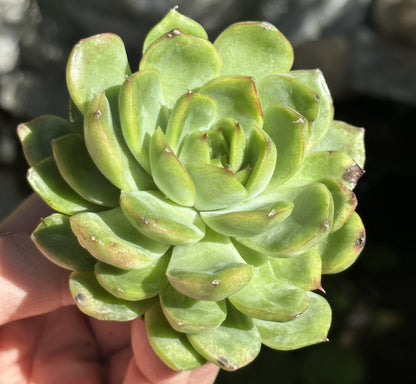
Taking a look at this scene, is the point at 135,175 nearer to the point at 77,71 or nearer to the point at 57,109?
the point at 77,71

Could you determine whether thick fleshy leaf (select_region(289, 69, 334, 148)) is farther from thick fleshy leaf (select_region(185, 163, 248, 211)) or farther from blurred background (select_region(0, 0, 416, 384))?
blurred background (select_region(0, 0, 416, 384))

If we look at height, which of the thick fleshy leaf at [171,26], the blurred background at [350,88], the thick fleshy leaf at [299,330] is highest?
the thick fleshy leaf at [171,26]

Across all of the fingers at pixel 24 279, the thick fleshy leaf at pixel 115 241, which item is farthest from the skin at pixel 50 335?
the thick fleshy leaf at pixel 115 241

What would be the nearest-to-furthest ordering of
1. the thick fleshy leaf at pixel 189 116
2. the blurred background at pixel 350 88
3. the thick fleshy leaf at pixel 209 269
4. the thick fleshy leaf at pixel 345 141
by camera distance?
the thick fleshy leaf at pixel 209 269 < the thick fleshy leaf at pixel 189 116 < the thick fleshy leaf at pixel 345 141 < the blurred background at pixel 350 88

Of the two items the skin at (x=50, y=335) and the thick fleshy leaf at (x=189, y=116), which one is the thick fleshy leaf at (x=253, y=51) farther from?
the skin at (x=50, y=335)

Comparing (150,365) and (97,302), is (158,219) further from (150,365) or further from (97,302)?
(150,365)

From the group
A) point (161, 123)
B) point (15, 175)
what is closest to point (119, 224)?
point (161, 123)
